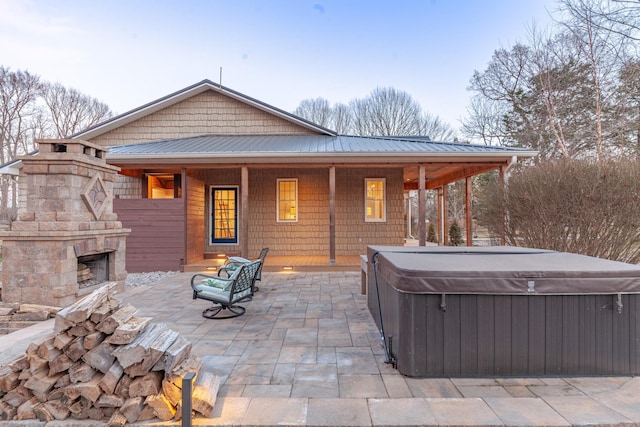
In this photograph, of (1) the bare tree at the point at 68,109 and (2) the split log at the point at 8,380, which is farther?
(1) the bare tree at the point at 68,109

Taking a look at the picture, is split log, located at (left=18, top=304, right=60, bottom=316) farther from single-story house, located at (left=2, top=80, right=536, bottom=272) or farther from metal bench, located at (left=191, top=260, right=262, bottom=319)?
single-story house, located at (left=2, top=80, right=536, bottom=272)

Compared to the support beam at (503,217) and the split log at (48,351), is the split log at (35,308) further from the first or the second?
the support beam at (503,217)

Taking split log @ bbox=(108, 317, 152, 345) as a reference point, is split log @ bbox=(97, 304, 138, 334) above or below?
above

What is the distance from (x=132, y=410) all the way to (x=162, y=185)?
32.4 feet

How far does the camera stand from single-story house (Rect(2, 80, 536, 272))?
8406mm

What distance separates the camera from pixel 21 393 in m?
2.32

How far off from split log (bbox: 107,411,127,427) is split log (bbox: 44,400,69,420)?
356mm

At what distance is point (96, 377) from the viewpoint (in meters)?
2.29

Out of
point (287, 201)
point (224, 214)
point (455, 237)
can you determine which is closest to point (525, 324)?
point (287, 201)

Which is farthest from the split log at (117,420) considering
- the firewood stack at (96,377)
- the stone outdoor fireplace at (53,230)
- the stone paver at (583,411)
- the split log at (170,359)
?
the stone outdoor fireplace at (53,230)

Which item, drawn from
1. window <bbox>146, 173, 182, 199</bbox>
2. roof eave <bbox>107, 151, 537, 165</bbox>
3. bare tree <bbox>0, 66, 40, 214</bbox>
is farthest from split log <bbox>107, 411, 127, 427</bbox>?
bare tree <bbox>0, 66, 40, 214</bbox>

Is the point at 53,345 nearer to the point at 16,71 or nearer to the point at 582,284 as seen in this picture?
the point at 582,284

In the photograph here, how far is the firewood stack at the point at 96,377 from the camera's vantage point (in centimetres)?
222

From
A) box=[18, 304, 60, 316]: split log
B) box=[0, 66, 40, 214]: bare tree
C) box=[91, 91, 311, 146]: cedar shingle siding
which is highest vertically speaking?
box=[0, 66, 40, 214]: bare tree
